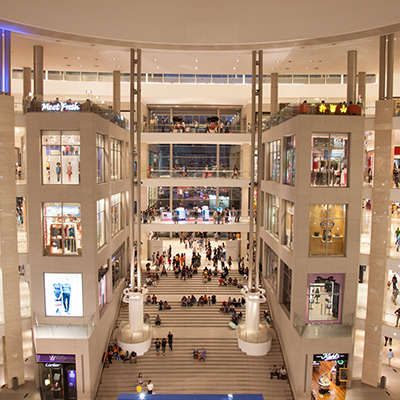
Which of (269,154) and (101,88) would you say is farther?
(101,88)

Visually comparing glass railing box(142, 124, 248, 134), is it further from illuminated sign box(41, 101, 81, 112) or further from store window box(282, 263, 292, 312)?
store window box(282, 263, 292, 312)

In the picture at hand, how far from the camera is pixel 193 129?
2628 cm

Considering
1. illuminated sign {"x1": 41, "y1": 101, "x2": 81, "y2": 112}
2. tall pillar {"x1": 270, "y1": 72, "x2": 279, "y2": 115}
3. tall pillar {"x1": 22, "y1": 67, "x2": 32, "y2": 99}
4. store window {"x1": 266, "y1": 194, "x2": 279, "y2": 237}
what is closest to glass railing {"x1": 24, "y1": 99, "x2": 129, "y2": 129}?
illuminated sign {"x1": 41, "y1": 101, "x2": 81, "y2": 112}

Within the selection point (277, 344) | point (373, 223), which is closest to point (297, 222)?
point (373, 223)

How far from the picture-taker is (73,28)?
16.5 m

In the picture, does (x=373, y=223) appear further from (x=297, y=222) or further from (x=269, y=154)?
(x=269, y=154)

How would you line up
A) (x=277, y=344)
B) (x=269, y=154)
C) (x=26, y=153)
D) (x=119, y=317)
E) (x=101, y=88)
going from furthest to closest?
(x=101, y=88) → (x=269, y=154) → (x=119, y=317) → (x=277, y=344) → (x=26, y=153)

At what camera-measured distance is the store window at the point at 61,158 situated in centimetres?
1561

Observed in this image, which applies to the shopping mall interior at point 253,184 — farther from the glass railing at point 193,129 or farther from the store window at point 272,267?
the glass railing at point 193,129

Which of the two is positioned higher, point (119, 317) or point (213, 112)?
point (213, 112)

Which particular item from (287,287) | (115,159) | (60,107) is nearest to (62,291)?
(60,107)

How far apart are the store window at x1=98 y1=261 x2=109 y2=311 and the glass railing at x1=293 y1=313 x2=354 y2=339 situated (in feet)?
31.4

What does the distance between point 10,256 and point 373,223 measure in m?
17.2

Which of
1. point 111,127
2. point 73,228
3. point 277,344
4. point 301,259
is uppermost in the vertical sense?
point 111,127
